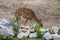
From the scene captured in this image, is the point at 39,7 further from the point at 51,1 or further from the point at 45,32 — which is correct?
the point at 45,32

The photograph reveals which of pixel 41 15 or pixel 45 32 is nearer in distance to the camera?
pixel 45 32

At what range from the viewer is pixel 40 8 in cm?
970

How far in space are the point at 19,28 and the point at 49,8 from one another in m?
2.82

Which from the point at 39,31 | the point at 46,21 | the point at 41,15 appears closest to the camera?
the point at 39,31

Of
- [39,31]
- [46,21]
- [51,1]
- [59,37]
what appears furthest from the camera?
[51,1]

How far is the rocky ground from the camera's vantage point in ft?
28.5

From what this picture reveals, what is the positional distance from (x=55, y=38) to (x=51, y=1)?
13.4ft

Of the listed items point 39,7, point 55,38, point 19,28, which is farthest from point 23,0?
point 55,38

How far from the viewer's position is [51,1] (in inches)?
410

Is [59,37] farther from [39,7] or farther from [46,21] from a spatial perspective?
[39,7]

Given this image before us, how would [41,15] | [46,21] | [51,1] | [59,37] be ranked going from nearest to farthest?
[59,37]
[46,21]
[41,15]
[51,1]

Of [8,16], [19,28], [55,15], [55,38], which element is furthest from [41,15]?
[55,38]

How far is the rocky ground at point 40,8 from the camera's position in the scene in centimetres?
867

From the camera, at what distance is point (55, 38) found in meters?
6.51
